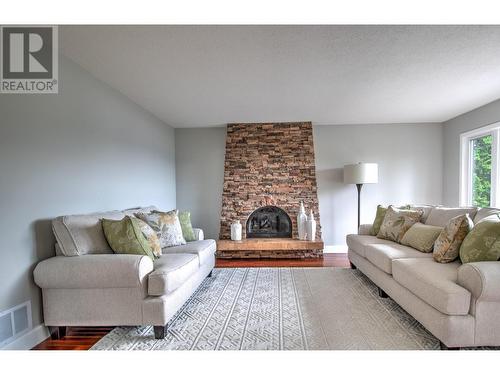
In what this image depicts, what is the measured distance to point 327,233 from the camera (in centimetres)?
496

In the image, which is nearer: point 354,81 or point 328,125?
point 354,81

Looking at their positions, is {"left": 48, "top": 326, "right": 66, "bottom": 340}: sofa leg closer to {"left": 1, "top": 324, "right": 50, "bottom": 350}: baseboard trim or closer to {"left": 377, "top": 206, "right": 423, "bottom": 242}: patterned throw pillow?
{"left": 1, "top": 324, "right": 50, "bottom": 350}: baseboard trim

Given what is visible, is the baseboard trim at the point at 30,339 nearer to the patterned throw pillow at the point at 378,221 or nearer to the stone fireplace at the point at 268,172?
the stone fireplace at the point at 268,172

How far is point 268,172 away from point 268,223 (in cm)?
96

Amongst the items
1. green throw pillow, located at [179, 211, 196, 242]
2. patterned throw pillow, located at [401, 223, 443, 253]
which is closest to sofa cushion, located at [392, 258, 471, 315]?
patterned throw pillow, located at [401, 223, 443, 253]

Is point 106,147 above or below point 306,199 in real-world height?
above

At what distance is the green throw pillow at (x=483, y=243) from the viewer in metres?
1.92

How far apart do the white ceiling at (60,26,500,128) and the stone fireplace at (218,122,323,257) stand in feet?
2.82

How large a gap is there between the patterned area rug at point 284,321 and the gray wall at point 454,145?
9.08 ft

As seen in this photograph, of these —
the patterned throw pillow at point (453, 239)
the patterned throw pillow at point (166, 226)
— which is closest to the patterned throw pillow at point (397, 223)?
the patterned throw pillow at point (453, 239)

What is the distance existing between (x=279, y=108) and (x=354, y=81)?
122 centimetres

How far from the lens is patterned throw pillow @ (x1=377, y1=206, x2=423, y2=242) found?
3141mm

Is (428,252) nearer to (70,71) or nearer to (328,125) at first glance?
(328,125)
